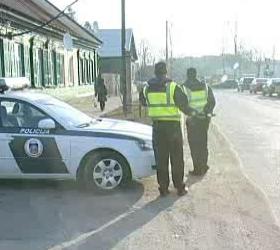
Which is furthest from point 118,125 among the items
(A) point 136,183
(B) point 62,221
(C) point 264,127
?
(C) point 264,127

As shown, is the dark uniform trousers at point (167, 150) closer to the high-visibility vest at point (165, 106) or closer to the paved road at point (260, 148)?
the high-visibility vest at point (165, 106)

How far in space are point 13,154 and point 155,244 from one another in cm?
347

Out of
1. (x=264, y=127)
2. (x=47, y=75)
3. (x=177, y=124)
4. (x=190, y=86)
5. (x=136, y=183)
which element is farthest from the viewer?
(x=47, y=75)

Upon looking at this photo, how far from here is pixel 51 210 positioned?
7812 mm

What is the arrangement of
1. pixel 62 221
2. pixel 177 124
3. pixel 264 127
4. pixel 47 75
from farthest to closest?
1. pixel 47 75
2. pixel 264 127
3. pixel 177 124
4. pixel 62 221

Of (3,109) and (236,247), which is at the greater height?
(3,109)

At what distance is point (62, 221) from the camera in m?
7.21

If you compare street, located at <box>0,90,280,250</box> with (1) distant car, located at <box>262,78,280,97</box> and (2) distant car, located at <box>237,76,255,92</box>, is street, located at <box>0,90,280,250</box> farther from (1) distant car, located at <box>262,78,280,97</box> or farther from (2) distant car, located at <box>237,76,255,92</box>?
(2) distant car, located at <box>237,76,255,92</box>

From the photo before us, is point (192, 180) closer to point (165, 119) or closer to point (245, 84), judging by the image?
point (165, 119)

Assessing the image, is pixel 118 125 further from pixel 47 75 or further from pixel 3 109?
pixel 47 75

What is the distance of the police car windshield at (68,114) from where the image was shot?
9148 mm

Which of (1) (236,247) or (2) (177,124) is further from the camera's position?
(2) (177,124)

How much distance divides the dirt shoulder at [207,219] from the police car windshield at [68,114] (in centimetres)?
136

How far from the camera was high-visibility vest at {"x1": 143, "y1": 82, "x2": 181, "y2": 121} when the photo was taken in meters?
8.60
